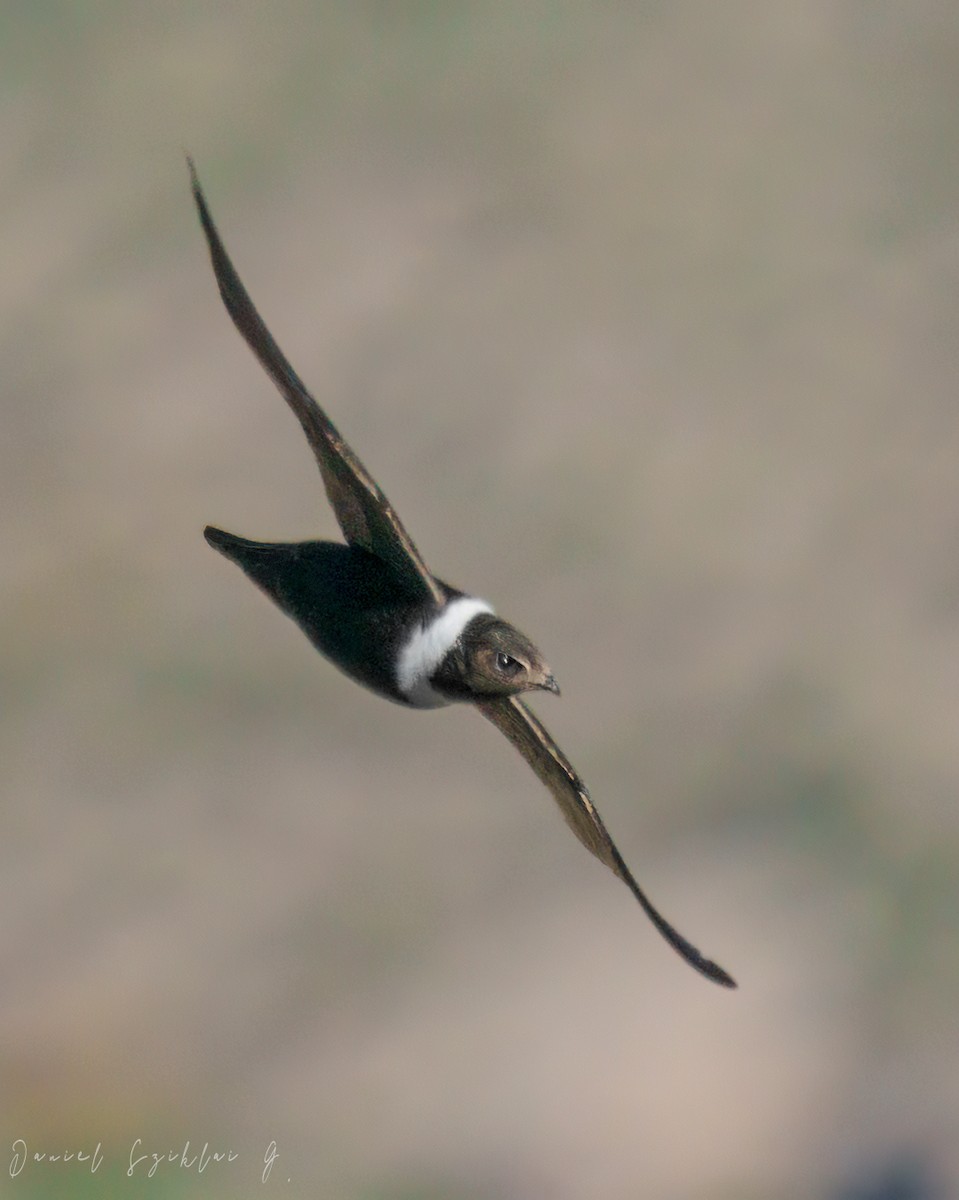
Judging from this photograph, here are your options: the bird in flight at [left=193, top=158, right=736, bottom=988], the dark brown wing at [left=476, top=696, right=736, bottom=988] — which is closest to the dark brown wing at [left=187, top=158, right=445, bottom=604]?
the bird in flight at [left=193, top=158, right=736, bottom=988]

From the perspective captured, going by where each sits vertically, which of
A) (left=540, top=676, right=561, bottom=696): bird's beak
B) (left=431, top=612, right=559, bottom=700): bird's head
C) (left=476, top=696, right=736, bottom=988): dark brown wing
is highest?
(left=431, top=612, right=559, bottom=700): bird's head

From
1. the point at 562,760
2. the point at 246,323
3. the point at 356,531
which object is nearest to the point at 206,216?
the point at 246,323

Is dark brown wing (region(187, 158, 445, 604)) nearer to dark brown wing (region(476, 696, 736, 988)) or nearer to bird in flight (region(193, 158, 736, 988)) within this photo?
bird in flight (region(193, 158, 736, 988))

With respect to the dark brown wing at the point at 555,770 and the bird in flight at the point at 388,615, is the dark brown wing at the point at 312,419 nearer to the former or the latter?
the bird in flight at the point at 388,615

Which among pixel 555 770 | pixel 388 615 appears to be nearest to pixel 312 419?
pixel 388 615

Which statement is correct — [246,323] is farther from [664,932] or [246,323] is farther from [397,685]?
[664,932]

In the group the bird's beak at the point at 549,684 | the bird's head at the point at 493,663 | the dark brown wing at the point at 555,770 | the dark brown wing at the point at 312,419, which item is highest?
the dark brown wing at the point at 312,419

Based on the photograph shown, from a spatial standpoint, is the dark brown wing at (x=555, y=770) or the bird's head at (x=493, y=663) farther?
the dark brown wing at (x=555, y=770)

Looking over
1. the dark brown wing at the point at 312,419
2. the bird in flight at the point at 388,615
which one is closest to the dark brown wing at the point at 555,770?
the bird in flight at the point at 388,615

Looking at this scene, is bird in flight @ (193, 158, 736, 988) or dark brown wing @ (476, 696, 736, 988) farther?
dark brown wing @ (476, 696, 736, 988)
